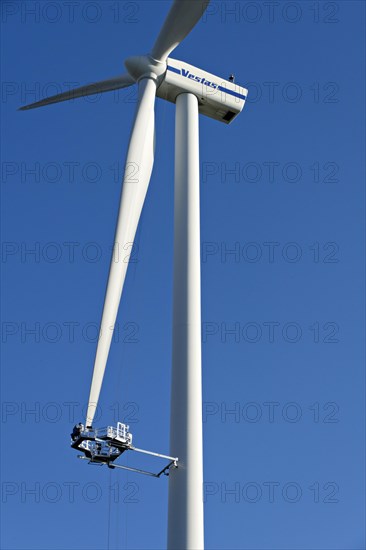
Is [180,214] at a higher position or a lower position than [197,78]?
lower

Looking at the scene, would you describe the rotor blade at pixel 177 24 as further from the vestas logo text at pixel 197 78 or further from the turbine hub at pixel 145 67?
the vestas logo text at pixel 197 78

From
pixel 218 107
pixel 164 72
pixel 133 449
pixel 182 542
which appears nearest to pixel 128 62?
pixel 164 72

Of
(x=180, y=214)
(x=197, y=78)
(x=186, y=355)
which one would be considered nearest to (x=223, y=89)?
(x=197, y=78)

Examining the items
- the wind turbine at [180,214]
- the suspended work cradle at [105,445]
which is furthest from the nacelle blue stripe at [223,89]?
the suspended work cradle at [105,445]

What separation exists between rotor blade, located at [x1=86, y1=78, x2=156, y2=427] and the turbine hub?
38cm

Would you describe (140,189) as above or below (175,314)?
above

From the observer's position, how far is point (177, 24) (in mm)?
39562

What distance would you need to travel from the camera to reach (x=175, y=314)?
3584 cm

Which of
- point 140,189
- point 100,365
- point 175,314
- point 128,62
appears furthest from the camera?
point 128,62

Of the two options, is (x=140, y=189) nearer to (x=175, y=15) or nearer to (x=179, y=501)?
(x=175, y=15)

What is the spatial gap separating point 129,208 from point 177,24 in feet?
31.6

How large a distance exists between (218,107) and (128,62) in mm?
5549

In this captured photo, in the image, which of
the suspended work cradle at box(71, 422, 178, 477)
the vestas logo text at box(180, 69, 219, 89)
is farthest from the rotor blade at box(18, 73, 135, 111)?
the suspended work cradle at box(71, 422, 178, 477)

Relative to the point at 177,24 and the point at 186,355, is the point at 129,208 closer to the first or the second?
the point at 186,355
